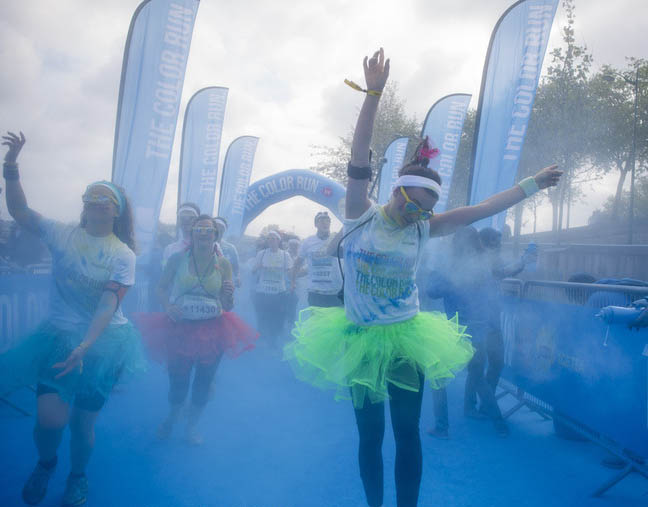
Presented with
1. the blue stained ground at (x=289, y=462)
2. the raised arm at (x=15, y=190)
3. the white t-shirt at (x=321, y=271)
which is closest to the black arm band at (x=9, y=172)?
the raised arm at (x=15, y=190)

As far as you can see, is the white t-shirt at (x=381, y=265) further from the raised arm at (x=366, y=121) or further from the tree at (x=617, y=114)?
the tree at (x=617, y=114)

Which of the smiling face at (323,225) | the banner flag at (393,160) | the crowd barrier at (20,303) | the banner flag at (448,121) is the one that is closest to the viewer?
the crowd barrier at (20,303)

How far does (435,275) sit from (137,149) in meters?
4.57

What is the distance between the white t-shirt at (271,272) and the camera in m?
7.84

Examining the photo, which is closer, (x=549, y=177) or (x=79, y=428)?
(x=549, y=177)

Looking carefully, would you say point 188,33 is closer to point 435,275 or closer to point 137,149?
point 137,149

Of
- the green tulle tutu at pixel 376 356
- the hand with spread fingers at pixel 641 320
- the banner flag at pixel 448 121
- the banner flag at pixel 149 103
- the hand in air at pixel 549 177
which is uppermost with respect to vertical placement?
the banner flag at pixel 448 121

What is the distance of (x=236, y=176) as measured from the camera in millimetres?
13219

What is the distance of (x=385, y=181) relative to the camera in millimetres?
13359

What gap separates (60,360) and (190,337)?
127 centimetres

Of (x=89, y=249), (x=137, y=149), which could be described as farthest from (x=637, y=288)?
(x=137, y=149)

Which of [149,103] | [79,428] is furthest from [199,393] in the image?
[149,103]

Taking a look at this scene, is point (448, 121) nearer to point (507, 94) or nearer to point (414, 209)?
point (507, 94)

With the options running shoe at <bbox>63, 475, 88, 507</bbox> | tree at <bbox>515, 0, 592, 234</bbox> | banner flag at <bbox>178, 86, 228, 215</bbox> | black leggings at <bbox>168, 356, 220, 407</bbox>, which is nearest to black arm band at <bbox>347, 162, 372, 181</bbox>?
black leggings at <bbox>168, 356, 220, 407</bbox>
